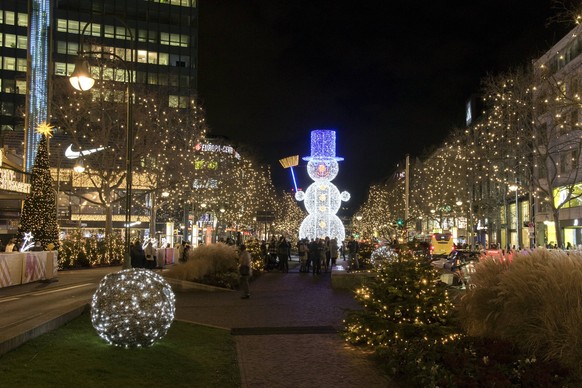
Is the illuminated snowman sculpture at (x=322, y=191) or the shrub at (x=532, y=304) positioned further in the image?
the illuminated snowman sculpture at (x=322, y=191)

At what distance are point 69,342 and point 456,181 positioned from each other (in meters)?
52.0

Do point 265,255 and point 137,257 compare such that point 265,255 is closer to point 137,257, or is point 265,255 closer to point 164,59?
point 137,257

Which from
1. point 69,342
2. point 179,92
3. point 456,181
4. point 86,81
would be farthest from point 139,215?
point 69,342

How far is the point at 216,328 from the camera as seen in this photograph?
11625 millimetres

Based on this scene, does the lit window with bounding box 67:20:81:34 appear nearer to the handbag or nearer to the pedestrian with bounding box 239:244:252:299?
the pedestrian with bounding box 239:244:252:299

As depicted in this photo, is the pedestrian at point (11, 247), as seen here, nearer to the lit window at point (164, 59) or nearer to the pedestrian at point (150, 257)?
the pedestrian at point (150, 257)

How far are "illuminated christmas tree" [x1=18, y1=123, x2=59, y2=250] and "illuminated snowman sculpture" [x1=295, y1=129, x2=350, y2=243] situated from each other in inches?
718

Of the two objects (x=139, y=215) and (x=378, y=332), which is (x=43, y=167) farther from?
(x=139, y=215)

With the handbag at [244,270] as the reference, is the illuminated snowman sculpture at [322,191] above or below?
above

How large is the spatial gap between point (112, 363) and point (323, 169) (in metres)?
34.5

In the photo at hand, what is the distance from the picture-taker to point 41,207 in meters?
28.9

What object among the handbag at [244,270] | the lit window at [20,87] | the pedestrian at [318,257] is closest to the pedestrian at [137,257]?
the pedestrian at [318,257]

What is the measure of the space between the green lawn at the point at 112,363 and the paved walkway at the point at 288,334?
0.43 meters

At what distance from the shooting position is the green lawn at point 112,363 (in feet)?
23.1
